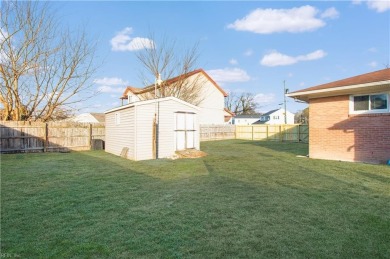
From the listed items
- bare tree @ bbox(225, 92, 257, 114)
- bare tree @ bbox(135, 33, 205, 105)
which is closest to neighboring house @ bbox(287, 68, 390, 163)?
bare tree @ bbox(135, 33, 205, 105)

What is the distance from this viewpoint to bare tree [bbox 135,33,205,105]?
74.3 ft

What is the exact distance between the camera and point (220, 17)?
47.0 feet

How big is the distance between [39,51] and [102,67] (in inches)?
148

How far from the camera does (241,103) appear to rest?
58.6 meters

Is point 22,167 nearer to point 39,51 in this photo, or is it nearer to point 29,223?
point 29,223

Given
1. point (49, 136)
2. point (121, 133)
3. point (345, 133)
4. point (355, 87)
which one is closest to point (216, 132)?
point (121, 133)

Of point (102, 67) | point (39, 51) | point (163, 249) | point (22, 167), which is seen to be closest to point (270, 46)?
point (102, 67)

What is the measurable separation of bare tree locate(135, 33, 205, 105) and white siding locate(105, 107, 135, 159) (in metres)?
9.93

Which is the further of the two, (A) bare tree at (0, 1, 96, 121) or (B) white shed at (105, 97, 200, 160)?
(A) bare tree at (0, 1, 96, 121)

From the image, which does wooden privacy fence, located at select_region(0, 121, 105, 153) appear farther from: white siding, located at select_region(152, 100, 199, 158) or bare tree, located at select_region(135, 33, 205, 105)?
bare tree, located at select_region(135, 33, 205, 105)

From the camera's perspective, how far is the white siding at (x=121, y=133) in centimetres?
1071

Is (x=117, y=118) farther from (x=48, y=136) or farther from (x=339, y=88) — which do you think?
(x=339, y=88)

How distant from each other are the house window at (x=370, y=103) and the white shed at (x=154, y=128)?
7.03 meters

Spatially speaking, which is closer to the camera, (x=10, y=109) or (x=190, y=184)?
(x=190, y=184)
